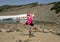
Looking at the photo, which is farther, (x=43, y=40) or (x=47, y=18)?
(x=47, y=18)

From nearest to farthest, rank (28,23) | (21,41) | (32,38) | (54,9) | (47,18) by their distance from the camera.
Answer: (21,41), (32,38), (28,23), (47,18), (54,9)

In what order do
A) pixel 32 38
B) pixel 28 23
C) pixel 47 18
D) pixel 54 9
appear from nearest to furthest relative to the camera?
pixel 32 38 < pixel 28 23 < pixel 47 18 < pixel 54 9

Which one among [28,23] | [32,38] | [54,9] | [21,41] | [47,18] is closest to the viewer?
[21,41]

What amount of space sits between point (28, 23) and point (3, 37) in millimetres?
1910

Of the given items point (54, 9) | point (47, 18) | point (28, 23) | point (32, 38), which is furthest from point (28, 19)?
point (54, 9)

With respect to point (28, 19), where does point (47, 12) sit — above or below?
below

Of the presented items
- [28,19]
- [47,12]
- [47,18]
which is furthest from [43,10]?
[28,19]

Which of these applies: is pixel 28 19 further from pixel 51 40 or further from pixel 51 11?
pixel 51 11

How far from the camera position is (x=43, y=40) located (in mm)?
17562

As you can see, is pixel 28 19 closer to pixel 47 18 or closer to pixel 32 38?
pixel 32 38

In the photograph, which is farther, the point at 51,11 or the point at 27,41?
the point at 51,11

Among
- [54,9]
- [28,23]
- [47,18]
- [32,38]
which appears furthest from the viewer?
[54,9]

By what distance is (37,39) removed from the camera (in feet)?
58.4

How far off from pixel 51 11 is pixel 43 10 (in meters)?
2.90
